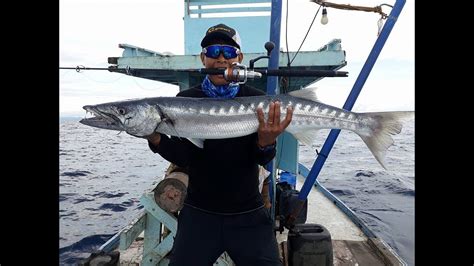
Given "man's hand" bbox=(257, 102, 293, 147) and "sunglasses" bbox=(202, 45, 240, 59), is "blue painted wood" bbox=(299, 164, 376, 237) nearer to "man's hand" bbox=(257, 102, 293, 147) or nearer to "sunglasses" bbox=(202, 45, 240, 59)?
"man's hand" bbox=(257, 102, 293, 147)

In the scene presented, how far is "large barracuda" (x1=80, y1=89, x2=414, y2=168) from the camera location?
3268 millimetres

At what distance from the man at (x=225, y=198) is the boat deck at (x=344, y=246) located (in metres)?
2.35

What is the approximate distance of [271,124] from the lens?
10.7 feet

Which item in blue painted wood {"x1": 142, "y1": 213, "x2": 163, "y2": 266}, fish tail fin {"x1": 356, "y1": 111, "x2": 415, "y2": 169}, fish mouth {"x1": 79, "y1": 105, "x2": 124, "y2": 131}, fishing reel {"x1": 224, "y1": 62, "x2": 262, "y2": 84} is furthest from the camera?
blue painted wood {"x1": 142, "y1": 213, "x2": 163, "y2": 266}

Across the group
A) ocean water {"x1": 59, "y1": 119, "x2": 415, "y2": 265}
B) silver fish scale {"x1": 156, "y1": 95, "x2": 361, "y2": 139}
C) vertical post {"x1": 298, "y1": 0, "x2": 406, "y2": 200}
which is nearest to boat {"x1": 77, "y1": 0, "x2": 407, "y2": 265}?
vertical post {"x1": 298, "y1": 0, "x2": 406, "y2": 200}

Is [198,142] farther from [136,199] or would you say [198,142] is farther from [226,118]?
[136,199]

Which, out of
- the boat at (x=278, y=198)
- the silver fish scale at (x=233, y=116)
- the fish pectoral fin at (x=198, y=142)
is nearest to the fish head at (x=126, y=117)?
the silver fish scale at (x=233, y=116)

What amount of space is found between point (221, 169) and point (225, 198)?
324mm

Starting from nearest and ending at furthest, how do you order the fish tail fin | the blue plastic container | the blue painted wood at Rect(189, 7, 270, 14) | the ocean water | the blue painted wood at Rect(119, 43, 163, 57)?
the fish tail fin < the blue painted wood at Rect(119, 43, 163, 57) < the blue painted wood at Rect(189, 7, 270, 14) < the blue plastic container < the ocean water

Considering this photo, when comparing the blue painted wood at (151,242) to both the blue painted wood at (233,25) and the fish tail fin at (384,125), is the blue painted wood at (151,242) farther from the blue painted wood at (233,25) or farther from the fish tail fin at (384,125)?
the blue painted wood at (233,25)

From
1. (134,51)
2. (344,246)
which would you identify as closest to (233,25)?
(134,51)

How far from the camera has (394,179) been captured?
74.5 feet
